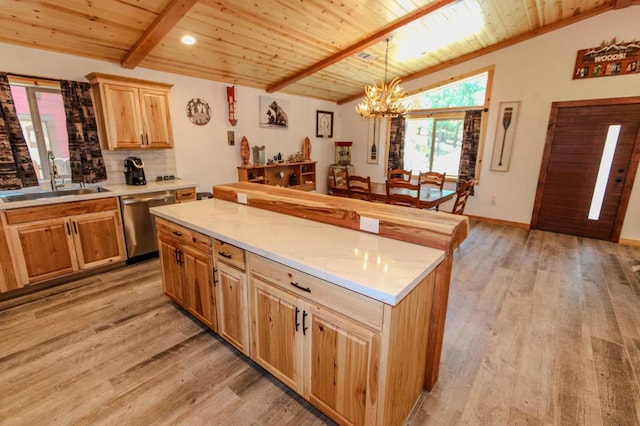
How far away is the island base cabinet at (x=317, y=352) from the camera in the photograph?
1.26m

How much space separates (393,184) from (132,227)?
308 cm

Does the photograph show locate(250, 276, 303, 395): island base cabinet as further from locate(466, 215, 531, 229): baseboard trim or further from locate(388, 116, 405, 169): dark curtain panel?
locate(388, 116, 405, 169): dark curtain panel

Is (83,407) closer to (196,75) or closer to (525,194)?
(196,75)

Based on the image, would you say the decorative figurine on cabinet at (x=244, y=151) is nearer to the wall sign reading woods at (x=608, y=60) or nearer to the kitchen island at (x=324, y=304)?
the kitchen island at (x=324, y=304)

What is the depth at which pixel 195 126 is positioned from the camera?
444 cm

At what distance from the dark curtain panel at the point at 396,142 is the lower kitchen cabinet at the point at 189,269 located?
5.24 m

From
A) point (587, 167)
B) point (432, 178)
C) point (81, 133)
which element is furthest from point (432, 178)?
point (81, 133)

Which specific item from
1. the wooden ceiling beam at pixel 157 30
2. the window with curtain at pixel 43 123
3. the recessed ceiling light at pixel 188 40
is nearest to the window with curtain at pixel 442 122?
the recessed ceiling light at pixel 188 40

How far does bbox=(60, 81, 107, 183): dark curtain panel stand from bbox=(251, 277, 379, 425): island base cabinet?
9.80 feet

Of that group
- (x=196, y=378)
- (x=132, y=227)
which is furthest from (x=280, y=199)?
(x=132, y=227)

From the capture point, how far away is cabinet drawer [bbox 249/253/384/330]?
3.81 feet

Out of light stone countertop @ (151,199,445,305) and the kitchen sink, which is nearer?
light stone countertop @ (151,199,445,305)

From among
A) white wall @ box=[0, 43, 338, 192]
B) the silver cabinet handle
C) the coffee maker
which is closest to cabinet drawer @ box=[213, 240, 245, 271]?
the silver cabinet handle

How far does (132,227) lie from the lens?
333 cm
